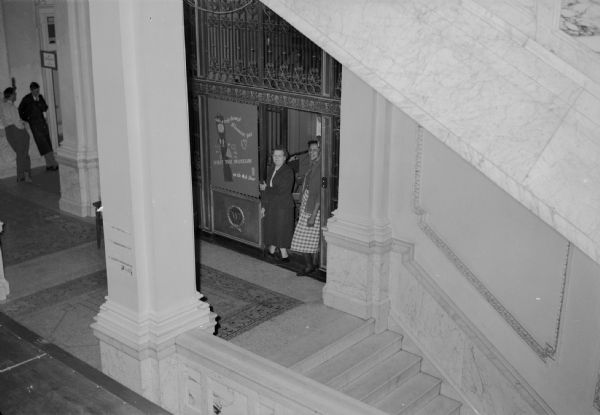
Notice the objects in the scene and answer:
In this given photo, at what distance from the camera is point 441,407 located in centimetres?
712

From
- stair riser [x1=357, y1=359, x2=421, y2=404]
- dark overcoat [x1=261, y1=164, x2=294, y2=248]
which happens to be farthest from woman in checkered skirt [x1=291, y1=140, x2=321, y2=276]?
stair riser [x1=357, y1=359, x2=421, y2=404]

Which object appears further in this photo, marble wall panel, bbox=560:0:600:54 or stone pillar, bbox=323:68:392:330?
stone pillar, bbox=323:68:392:330

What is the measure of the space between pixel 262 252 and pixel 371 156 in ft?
8.98

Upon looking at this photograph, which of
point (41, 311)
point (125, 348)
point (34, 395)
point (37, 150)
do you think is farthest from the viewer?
point (37, 150)

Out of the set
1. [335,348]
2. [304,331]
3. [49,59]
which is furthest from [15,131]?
[335,348]

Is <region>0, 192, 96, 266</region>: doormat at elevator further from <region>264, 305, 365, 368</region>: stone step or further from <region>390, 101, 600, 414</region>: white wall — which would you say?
<region>390, 101, 600, 414</region>: white wall

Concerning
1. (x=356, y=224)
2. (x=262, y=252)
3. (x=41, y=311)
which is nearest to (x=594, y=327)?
(x=356, y=224)

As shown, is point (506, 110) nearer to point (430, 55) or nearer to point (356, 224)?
point (430, 55)

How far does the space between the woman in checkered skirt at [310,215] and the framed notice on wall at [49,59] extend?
6.92 metres

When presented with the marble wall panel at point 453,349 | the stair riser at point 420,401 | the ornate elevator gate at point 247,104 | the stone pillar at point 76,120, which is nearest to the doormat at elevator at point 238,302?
the ornate elevator gate at point 247,104

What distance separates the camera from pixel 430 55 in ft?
9.75

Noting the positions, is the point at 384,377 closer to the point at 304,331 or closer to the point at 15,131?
the point at 304,331

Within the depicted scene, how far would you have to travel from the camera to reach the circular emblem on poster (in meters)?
9.91

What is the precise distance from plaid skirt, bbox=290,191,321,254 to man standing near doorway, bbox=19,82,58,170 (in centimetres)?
666
